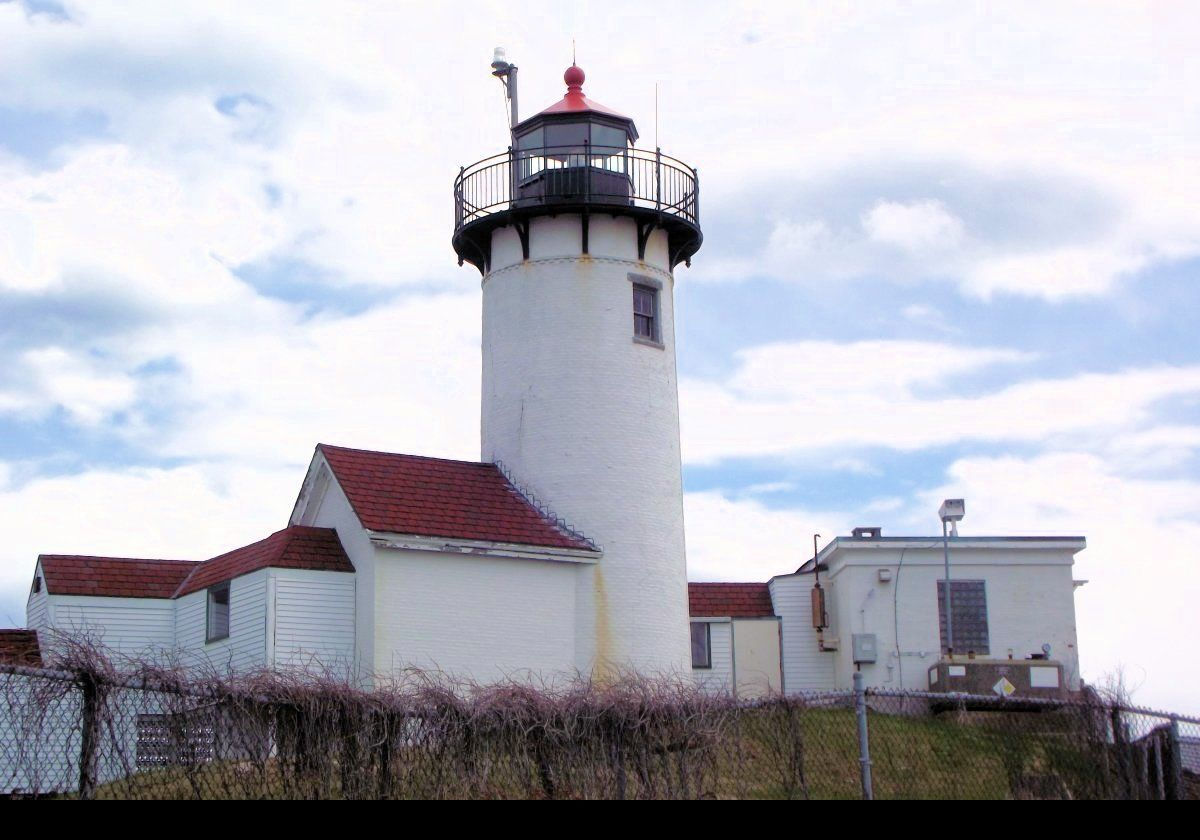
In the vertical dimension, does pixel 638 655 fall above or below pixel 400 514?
below

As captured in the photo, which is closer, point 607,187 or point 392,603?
point 392,603

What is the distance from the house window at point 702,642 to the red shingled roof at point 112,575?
9.77 metres

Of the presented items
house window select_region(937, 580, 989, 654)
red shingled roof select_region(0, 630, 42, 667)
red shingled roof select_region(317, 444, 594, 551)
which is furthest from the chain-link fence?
house window select_region(937, 580, 989, 654)

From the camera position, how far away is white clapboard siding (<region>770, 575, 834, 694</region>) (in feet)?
105

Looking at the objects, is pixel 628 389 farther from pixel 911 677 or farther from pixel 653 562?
pixel 911 677

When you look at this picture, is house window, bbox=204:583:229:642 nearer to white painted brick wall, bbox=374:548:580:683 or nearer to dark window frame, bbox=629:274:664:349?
white painted brick wall, bbox=374:548:580:683

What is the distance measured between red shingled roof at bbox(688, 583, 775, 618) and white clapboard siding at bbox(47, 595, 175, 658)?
33.2 feet

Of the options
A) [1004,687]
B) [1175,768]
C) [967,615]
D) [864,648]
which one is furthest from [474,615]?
[1175,768]

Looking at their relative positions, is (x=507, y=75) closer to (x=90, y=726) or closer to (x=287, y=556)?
(x=287, y=556)

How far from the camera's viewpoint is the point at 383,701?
13867 millimetres

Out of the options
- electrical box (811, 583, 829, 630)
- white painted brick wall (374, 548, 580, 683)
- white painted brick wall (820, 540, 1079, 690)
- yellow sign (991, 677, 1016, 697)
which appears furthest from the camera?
electrical box (811, 583, 829, 630)

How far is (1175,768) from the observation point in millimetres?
15047
